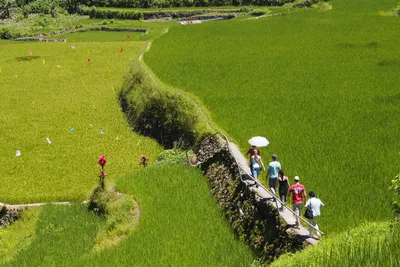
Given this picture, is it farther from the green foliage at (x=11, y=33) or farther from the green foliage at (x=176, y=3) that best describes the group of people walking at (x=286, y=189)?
the green foliage at (x=176, y=3)

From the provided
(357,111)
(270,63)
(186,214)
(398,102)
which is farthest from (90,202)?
(270,63)

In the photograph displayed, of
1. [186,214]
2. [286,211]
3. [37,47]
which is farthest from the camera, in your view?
[37,47]

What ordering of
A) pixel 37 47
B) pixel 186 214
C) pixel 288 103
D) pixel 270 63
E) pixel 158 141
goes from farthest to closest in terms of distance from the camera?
pixel 37 47
pixel 270 63
pixel 158 141
pixel 288 103
pixel 186 214

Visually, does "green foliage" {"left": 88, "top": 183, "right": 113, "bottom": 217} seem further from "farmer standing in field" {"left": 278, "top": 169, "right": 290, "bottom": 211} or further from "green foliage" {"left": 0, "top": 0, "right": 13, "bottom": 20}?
"green foliage" {"left": 0, "top": 0, "right": 13, "bottom": 20}

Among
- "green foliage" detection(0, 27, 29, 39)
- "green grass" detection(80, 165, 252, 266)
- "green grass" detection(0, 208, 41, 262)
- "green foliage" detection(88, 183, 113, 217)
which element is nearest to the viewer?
"green grass" detection(80, 165, 252, 266)

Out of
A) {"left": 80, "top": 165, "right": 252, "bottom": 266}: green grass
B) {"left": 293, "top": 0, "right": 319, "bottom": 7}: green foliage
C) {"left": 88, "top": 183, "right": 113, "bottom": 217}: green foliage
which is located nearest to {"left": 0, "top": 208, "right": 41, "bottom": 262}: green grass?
{"left": 88, "top": 183, "right": 113, "bottom": 217}: green foliage

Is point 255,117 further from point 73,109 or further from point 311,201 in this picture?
point 73,109

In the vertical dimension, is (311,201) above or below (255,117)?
above
